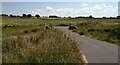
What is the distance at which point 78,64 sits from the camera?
14102 millimetres

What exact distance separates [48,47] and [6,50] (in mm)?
2208

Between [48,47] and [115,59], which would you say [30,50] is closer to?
[48,47]

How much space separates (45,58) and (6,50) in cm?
332

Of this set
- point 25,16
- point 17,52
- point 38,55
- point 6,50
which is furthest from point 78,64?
point 25,16

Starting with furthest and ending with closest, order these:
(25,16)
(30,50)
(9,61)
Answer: (25,16), (30,50), (9,61)

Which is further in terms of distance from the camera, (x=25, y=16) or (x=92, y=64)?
(x=25, y=16)

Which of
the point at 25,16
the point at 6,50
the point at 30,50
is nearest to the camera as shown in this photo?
the point at 30,50

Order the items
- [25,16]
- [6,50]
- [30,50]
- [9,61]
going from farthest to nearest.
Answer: [25,16]
[6,50]
[30,50]
[9,61]

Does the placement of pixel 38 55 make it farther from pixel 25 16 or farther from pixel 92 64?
pixel 25 16

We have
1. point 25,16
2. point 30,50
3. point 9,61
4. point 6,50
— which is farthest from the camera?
point 25,16

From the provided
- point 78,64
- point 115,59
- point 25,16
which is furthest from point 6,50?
point 25,16

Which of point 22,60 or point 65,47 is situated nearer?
point 22,60

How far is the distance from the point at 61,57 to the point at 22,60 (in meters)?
1.59

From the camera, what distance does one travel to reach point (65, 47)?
1556 centimetres
